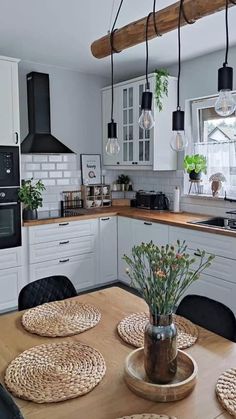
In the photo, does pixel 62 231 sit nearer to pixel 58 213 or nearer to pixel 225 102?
pixel 58 213

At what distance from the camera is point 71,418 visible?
105 cm

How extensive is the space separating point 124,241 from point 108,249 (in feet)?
0.71

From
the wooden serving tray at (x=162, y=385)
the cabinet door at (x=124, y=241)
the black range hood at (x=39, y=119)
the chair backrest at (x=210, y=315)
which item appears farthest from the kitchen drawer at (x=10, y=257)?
the wooden serving tray at (x=162, y=385)

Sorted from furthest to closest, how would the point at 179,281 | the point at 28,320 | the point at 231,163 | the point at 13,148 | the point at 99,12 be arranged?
the point at 231,163 → the point at 13,148 → the point at 99,12 → the point at 28,320 → the point at 179,281

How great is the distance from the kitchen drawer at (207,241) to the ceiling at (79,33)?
1.75m

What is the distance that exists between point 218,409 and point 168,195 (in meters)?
3.36

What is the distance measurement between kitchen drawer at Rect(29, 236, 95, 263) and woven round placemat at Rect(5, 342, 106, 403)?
2.23 meters

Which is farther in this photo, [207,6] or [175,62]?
[175,62]

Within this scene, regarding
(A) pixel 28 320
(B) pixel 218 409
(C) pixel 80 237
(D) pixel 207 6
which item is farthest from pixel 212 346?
(C) pixel 80 237

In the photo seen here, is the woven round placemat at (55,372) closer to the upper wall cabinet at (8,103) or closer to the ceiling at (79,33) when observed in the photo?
the ceiling at (79,33)

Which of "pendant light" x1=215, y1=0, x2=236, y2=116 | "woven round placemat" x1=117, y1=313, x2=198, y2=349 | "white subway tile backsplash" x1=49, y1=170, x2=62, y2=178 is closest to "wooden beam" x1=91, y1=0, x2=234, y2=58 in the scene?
"pendant light" x1=215, y1=0, x2=236, y2=116

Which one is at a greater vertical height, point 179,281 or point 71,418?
point 179,281

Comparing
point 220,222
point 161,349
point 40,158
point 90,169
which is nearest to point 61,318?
point 161,349

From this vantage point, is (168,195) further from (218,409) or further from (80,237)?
(218,409)
